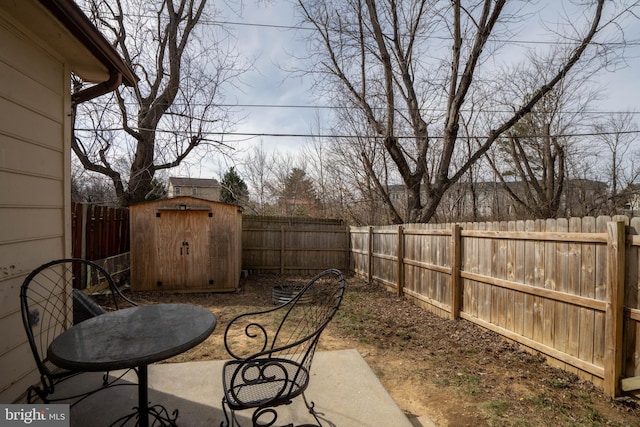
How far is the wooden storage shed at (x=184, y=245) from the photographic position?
21.0 ft

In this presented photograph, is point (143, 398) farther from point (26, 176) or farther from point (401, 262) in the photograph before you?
point (401, 262)

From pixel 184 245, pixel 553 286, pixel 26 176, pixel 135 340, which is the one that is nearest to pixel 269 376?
pixel 135 340

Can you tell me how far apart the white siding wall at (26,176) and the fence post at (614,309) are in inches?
169

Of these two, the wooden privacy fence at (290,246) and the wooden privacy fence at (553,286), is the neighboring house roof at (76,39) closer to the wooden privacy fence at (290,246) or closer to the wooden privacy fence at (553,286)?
the wooden privacy fence at (553,286)

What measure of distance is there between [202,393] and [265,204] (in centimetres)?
1506

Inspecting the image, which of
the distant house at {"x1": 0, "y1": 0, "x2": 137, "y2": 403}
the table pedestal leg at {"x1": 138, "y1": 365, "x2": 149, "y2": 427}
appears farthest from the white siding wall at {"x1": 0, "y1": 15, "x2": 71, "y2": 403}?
the table pedestal leg at {"x1": 138, "y1": 365, "x2": 149, "y2": 427}

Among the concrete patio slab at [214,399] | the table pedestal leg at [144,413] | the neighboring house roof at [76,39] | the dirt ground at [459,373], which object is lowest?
the dirt ground at [459,373]

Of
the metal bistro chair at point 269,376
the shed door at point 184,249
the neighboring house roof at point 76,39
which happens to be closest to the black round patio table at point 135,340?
the metal bistro chair at point 269,376

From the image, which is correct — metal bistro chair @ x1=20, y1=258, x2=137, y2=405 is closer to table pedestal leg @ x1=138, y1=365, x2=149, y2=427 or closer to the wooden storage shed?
table pedestal leg @ x1=138, y1=365, x2=149, y2=427

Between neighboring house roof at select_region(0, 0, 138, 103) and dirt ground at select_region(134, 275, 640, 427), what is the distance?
Result: 9.19ft

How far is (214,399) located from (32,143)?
2.07 meters

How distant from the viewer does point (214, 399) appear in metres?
2.15

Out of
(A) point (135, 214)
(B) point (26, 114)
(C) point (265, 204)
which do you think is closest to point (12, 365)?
(B) point (26, 114)

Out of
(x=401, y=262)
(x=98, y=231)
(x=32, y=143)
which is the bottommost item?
(x=401, y=262)
